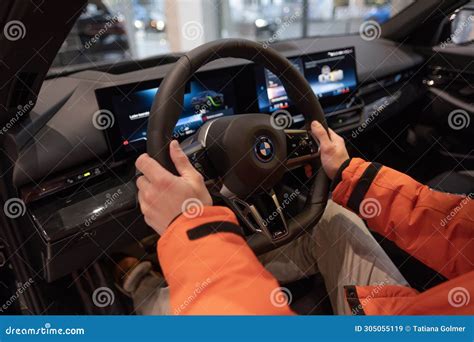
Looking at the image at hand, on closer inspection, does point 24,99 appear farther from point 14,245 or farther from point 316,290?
point 316,290

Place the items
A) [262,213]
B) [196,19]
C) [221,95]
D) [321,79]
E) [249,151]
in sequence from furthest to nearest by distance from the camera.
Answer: [196,19] → [321,79] → [221,95] → [262,213] → [249,151]

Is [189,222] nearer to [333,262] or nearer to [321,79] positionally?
[333,262]

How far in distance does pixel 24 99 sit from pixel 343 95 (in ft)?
3.94

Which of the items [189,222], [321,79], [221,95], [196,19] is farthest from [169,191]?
[196,19]

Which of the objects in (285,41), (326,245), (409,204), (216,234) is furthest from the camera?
(285,41)

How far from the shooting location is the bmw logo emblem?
0.87 m

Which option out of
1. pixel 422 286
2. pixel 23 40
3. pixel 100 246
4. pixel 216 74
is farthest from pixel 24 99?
pixel 422 286

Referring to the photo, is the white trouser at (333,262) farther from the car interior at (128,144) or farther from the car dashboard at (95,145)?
the car dashboard at (95,145)

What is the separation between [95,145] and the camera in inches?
42.6

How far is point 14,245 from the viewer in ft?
3.57

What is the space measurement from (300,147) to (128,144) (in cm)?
47

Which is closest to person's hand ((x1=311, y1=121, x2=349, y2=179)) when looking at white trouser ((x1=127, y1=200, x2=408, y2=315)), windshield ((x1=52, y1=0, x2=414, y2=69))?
white trouser ((x1=127, y1=200, x2=408, y2=315))

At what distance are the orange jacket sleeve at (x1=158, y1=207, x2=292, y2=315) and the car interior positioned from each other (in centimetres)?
16

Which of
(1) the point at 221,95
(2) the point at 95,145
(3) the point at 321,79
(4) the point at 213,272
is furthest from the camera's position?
(3) the point at 321,79
